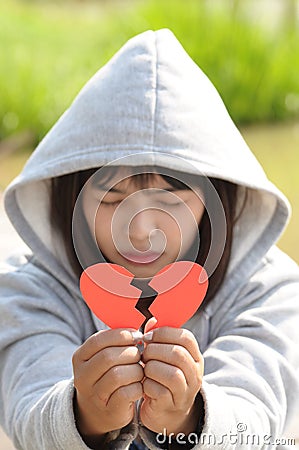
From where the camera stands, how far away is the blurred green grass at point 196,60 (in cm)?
443

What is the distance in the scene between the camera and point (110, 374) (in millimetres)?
1102

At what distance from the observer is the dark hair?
1.48 metres

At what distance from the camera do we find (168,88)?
1.46 m

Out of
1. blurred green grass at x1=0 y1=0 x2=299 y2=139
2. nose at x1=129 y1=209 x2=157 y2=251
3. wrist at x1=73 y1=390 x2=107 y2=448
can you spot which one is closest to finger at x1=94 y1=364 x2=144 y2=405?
wrist at x1=73 y1=390 x2=107 y2=448

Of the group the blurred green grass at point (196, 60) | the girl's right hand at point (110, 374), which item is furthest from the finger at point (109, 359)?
the blurred green grass at point (196, 60)

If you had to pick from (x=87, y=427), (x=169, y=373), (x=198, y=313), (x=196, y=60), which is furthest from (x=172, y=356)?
(x=196, y=60)

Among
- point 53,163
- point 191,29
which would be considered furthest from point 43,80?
point 53,163

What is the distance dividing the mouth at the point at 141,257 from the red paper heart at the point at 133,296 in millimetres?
141

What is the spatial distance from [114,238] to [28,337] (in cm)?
26

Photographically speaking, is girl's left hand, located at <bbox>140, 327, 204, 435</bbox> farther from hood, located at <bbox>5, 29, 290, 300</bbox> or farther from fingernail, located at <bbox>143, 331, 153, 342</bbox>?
hood, located at <bbox>5, 29, 290, 300</bbox>

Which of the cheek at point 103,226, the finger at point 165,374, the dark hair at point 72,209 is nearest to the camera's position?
the finger at point 165,374

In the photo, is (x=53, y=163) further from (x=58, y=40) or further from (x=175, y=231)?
(x=58, y=40)

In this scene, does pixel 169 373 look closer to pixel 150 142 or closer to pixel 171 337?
pixel 171 337

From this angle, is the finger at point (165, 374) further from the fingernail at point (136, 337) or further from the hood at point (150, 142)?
the hood at point (150, 142)
